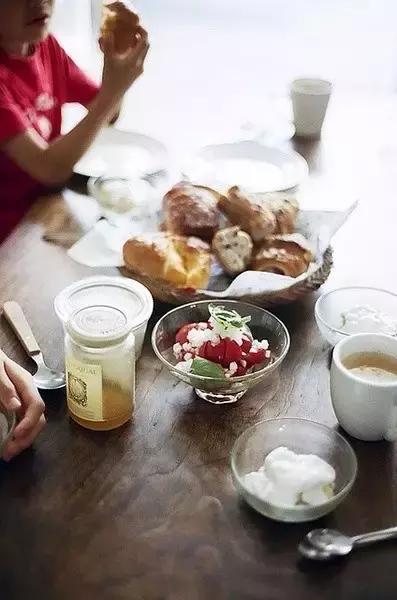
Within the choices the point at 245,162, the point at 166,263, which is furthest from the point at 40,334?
the point at 245,162

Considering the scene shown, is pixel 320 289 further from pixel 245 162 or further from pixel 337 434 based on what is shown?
pixel 245 162

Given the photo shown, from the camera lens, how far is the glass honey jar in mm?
816

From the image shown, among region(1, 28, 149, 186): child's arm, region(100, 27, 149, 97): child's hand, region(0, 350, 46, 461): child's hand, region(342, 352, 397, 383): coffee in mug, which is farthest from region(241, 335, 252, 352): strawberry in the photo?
A: region(100, 27, 149, 97): child's hand

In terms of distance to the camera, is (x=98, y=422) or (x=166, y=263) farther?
(x=166, y=263)

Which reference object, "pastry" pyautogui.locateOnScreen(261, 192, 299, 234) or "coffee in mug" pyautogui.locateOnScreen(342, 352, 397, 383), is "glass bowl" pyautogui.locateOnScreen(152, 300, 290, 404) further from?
"pastry" pyautogui.locateOnScreen(261, 192, 299, 234)

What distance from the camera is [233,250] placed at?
1.12 meters

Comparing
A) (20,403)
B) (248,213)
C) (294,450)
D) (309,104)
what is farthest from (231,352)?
(309,104)

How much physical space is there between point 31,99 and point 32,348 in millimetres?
765

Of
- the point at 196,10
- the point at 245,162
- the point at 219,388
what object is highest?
the point at 219,388

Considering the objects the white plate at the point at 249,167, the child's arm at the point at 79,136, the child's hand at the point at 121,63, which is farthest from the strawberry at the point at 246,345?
the child's hand at the point at 121,63

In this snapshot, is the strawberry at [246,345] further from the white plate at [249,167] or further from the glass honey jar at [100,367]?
the white plate at [249,167]

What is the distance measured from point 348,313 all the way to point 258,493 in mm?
347

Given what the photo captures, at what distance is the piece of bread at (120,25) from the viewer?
1.36 metres

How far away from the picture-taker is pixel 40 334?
1002 mm
